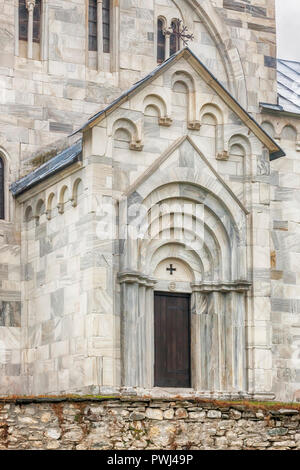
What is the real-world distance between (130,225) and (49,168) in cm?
326

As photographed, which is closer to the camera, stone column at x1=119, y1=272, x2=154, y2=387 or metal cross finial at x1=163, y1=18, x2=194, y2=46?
stone column at x1=119, y1=272, x2=154, y2=387

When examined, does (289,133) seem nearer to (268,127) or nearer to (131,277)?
(268,127)

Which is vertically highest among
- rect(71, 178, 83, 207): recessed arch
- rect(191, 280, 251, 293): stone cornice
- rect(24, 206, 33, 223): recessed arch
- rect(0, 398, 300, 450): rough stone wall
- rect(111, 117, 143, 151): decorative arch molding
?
rect(111, 117, 143, 151): decorative arch molding

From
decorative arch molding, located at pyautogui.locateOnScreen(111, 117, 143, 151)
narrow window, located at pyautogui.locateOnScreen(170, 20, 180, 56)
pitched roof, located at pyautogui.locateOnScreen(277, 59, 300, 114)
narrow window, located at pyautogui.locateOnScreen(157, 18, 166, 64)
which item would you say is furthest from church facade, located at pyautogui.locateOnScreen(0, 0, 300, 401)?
pitched roof, located at pyautogui.locateOnScreen(277, 59, 300, 114)

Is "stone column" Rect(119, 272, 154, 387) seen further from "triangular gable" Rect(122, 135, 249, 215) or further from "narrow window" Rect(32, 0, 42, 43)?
"narrow window" Rect(32, 0, 42, 43)

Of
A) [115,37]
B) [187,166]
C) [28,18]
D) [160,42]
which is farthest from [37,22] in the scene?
[187,166]

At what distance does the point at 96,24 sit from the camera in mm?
35750

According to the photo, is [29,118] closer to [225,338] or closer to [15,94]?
[15,94]

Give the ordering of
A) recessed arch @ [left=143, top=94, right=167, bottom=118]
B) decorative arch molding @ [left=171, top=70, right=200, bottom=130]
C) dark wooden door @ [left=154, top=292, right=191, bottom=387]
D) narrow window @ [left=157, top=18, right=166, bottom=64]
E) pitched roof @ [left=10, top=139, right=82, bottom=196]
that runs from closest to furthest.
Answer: dark wooden door @ [left=154, top=292, right=191, bottom=387] → pitched roof @ [left=10, top=139, right=82, bottom=196] → recessed arch @ [left=143, top=94, right=167, bottom=118] → decorative arch molding @ [left=171, top=70, right=200, bottom=130] → narrow window @ [left=157, top=18, right=166, bottom=64]

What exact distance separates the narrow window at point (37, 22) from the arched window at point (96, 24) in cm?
147

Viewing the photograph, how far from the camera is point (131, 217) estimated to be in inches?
1216

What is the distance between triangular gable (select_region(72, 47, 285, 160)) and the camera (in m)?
31.0

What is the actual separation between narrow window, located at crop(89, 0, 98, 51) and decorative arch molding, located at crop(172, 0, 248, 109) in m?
3.00

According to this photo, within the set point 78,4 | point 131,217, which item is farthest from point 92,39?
point 131,217
